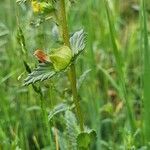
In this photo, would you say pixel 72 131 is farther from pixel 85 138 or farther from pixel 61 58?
pixel 61 58

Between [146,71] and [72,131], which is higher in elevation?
[146,71]

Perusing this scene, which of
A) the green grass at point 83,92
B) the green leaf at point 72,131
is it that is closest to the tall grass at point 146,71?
the green grass at point 83,92

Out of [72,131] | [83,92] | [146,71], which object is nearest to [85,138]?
[72,131]

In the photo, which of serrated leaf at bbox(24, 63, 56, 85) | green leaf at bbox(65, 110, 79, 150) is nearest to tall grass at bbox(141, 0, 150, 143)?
green leaf at bbox(65, 110, 79, 150)

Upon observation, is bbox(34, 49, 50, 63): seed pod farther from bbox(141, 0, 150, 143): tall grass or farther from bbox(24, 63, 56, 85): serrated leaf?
bbox(141, 0, 150, 143): tall grass

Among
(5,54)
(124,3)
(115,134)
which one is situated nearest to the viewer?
(115,134)

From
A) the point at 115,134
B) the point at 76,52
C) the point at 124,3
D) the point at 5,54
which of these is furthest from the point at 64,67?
the point at 124,3

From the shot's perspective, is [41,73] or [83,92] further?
[83,92]

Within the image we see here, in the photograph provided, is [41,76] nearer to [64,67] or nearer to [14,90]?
[64,67]
